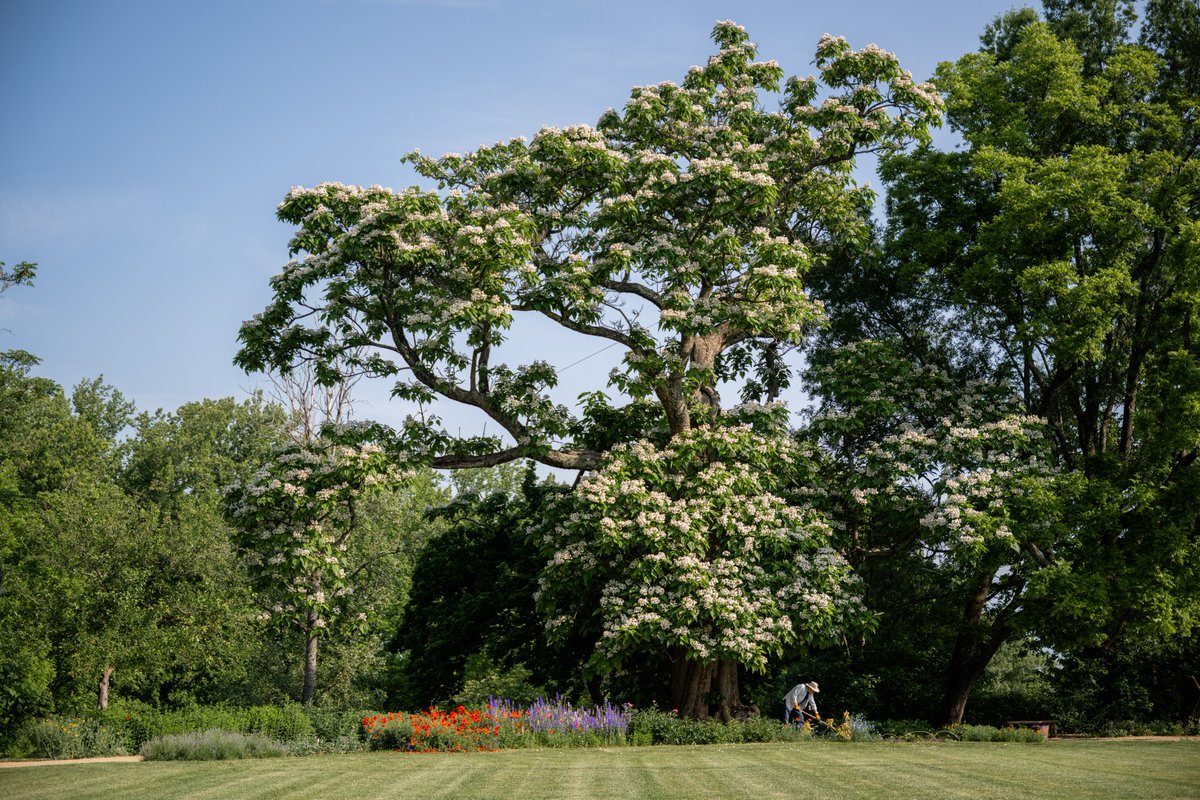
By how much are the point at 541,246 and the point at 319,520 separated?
20.5ft

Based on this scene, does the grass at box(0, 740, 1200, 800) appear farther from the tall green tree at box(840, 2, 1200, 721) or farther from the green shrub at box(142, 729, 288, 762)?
the tall green tree at box(840, 2, 1200, 721)

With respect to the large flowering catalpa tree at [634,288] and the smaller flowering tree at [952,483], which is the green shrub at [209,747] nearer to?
the large flowering catalpa tree at [634,288]

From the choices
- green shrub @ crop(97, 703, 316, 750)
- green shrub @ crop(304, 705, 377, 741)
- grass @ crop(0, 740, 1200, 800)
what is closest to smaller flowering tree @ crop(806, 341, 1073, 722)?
grass @ crop(0, 740, 1200, 800)

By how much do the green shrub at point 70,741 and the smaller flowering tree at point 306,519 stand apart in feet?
12.9

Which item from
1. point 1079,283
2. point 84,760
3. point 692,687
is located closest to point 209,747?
point 84,760

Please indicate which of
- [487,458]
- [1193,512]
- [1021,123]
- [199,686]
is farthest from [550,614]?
[199,686]

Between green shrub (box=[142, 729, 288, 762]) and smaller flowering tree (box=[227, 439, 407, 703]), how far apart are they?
6.59 feet

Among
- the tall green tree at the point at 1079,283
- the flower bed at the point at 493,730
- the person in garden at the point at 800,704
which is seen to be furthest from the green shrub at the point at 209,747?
the tall green tree at the point at 1079,283

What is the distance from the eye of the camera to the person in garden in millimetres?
18513

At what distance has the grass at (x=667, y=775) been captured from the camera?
1081 cm

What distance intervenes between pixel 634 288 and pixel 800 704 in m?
8.78

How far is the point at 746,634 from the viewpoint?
16094 mm

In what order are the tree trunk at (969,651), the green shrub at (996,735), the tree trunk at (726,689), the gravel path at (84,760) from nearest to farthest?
the gravel path at (84,760)
the green shrub at (996,735)
the tree trunk at (726,689)
the tree trunk at (969,651)

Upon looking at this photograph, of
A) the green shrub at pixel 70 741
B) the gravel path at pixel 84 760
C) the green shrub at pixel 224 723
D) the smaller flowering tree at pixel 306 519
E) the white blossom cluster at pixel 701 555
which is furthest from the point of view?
the green shrub at pixel 224 723
